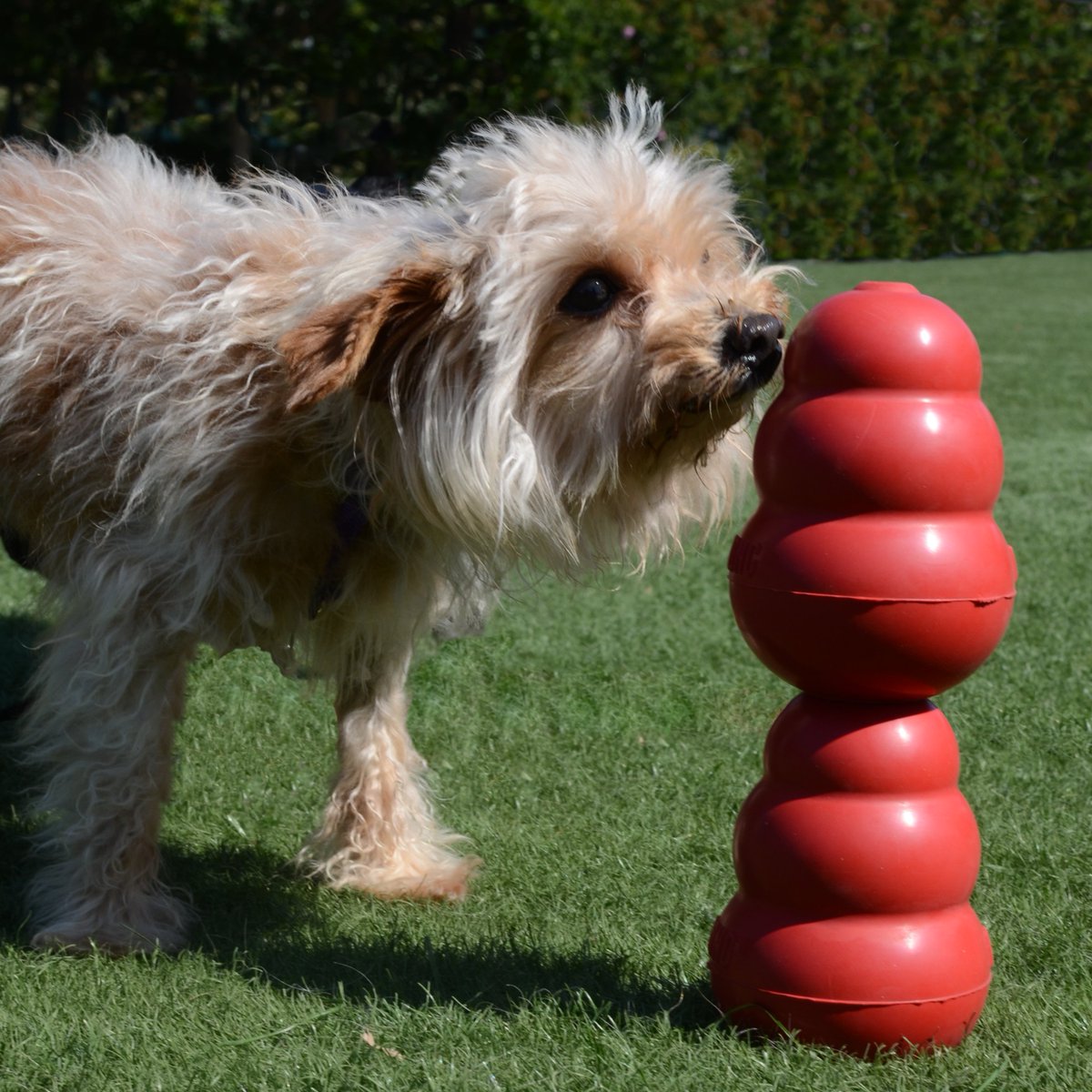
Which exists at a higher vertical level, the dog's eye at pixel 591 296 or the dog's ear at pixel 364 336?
the dog's eye at pixel 591 296

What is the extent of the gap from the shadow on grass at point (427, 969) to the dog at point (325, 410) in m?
0.24

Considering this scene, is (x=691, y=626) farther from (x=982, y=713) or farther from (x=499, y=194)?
(x=499, y=194)

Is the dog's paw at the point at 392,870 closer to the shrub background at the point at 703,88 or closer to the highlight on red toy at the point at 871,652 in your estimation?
the highlight on red toy at the point at 871,652

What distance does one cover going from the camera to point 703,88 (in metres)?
26.8

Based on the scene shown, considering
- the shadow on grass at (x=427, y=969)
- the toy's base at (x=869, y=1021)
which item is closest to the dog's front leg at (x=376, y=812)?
the shadow on grass at (x=427, y=969)

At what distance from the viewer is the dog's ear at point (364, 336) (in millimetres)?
2998

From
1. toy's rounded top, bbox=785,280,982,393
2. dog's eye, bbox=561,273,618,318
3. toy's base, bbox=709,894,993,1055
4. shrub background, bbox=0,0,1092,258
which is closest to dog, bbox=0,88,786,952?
dog's eye, bbox=561,273,618,318

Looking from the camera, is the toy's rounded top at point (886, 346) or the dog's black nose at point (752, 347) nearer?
the toy's rounded top at point (886, 346)

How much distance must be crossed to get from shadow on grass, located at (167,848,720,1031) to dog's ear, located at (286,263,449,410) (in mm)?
1335

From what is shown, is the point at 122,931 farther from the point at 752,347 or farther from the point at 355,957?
the point at 752,347

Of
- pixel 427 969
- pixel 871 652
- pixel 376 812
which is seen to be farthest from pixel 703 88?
pixel 871 652

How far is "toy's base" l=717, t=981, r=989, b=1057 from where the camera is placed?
2812mm

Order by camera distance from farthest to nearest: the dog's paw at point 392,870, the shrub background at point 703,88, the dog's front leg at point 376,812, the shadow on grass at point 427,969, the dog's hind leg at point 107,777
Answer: the shrub background at point 703,88, the dog's front leg at point 376,812, the dog's paw at point 392,870, the dog's hind leg at point 107,777, the shadow on grass at point 427,969

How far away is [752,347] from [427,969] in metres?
1.62
